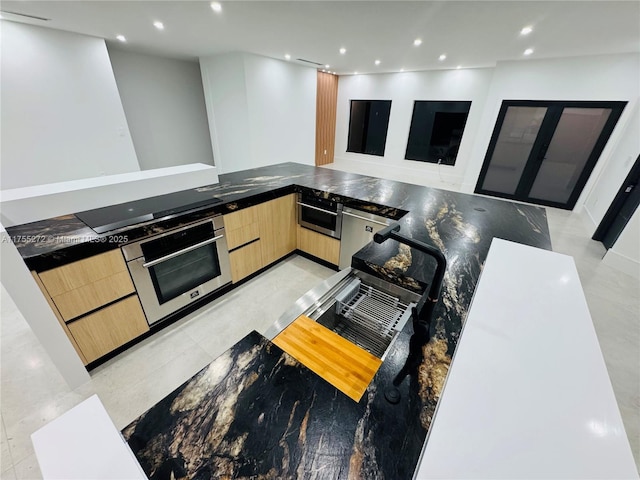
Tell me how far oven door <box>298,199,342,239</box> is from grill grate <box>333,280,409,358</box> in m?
1.11

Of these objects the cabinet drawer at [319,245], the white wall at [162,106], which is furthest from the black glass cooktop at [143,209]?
the white wall at [162,106]

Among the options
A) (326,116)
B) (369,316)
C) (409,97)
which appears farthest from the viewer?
(326,116)

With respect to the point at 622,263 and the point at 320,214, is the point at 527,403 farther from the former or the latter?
the point at 622,263

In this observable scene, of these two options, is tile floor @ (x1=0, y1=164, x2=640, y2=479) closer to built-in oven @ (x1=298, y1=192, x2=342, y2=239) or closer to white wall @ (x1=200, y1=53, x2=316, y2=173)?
built-in oven @ (x1=298, y1=192, x2=342, y2=239)

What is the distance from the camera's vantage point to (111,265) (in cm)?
154

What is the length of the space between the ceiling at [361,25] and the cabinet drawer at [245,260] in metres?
2.42

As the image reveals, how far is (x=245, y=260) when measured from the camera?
7.95 feet

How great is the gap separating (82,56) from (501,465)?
5881 millimetres

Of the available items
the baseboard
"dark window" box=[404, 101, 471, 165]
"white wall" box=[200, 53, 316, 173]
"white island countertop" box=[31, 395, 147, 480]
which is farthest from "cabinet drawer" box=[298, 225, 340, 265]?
"dark window" box=[404, 101, 471, 165]

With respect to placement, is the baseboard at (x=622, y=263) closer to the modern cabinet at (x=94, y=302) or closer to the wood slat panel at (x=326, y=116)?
the modern cabinet at (x=94, y=302)

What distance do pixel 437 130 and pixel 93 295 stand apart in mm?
7330

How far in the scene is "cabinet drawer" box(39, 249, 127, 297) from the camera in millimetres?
1351

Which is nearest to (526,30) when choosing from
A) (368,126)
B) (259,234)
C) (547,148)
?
(547,148)

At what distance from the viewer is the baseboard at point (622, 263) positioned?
2969 mm
